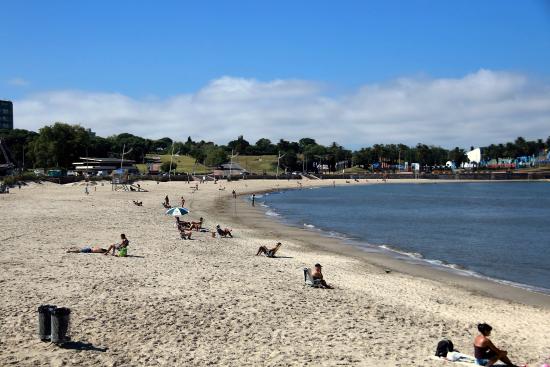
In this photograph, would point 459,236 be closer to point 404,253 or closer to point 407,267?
point 404,253

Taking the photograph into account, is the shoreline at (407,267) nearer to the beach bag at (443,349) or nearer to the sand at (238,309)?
the sand at (238,309)

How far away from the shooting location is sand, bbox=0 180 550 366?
11.4 meters

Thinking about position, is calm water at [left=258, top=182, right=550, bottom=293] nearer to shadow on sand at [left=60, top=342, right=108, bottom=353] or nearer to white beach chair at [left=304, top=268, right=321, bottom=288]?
white beach chair at [left=304, top=268, right=321, bottom=288]

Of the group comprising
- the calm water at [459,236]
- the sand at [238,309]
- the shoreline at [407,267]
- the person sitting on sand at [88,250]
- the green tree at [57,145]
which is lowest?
the calm water at [459,236]

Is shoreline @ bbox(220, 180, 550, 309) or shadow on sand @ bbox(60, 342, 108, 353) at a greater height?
shadow on sand @ bbox(60, 342, 108, 353)

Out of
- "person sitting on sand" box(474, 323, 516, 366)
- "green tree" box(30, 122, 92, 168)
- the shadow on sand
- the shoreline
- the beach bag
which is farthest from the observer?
"green tree" box(30, 122, 92, 168)

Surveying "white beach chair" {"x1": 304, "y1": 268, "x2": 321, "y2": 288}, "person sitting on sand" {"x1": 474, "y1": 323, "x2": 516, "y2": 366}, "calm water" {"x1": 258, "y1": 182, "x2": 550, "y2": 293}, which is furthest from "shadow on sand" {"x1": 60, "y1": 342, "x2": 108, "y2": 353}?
"calm water" {"x1": 258, "y1": 182, "x2": 550, "y2": 293}

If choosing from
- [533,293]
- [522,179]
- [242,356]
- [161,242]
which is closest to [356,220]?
[161,242]

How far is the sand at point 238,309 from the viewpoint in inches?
450

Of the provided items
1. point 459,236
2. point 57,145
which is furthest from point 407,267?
point 57,145

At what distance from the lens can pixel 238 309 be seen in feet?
48.4

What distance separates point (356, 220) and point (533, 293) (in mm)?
32154

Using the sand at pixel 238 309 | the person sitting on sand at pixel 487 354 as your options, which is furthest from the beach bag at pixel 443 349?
the person sitting on sand at pixel 487 354

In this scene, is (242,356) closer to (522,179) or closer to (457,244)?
(457,244)
